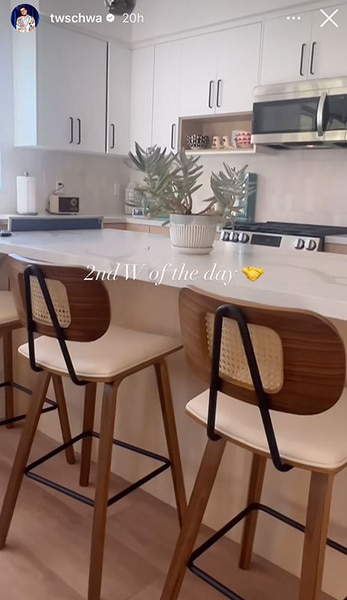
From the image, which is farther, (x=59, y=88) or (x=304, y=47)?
(x=59, y=88)

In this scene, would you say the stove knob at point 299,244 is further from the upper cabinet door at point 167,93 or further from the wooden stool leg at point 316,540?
the wooden stool leg at point 316,540

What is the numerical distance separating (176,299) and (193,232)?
25 cm

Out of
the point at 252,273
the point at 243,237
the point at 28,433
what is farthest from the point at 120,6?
the point at 28,433

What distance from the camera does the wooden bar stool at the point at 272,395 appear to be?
2.99ft

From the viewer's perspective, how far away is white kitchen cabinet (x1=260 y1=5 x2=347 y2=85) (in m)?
3.31

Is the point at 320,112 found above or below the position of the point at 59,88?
below

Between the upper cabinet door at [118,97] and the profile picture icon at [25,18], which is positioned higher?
the profile picture icon at [25,18]

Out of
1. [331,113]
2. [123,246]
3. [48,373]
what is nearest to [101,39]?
[331,113]

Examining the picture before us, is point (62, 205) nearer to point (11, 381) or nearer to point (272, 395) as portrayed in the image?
point (11, 381)

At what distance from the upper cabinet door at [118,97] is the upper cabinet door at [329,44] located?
5.48 ft

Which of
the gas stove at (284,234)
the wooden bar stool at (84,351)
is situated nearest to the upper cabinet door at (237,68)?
the gas stove at (284,234)

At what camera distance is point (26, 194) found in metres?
3.94

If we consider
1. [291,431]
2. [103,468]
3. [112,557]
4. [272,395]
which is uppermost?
[272,395]

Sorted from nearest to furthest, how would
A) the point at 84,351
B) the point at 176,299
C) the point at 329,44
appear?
1. the point at 84,351
2. the point at 176,299
3. the point at 329,44
